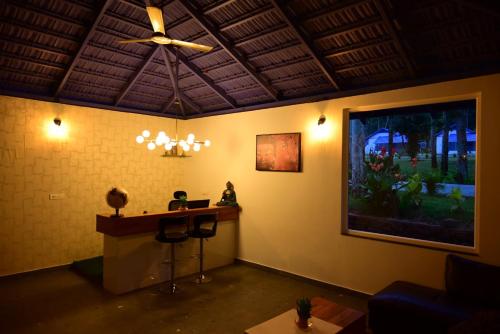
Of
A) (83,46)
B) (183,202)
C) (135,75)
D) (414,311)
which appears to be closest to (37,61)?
(83,46)

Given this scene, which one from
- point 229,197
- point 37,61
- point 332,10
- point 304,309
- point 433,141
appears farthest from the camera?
point 229,197

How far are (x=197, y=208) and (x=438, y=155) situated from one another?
4441 mm

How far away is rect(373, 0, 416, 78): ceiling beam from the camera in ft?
11.5

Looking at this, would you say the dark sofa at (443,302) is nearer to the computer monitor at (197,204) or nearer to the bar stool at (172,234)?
the bar stool at (172,234)

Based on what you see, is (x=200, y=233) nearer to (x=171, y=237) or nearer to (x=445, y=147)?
(x=171, y=237)

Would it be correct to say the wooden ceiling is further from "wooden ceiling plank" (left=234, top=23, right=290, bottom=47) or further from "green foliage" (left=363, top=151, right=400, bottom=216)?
"green foliage" (left=363, top=151, right=400, bottom=216)

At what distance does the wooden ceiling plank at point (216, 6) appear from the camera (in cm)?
431

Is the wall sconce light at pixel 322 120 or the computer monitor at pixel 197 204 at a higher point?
the wall sconce light at pixel 322 120

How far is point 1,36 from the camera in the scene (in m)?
4.50

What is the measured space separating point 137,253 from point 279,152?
3.04 meters

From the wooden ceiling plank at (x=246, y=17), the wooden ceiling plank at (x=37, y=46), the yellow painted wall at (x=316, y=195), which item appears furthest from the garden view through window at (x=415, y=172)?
the wooden ceiling plank at (x=37, y=46)

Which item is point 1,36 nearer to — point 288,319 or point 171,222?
point 171,222

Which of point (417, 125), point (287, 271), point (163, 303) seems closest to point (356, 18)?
point (417, 125)

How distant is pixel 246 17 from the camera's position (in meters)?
4.48
